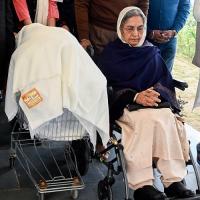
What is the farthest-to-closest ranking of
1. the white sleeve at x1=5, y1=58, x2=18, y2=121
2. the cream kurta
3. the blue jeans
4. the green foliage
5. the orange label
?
1. the green foliage
2. the blue jeans
3. the cream kurta
4. the white sleeve at x1=5, y1=58, x2=18, y2=121
5. the orange label

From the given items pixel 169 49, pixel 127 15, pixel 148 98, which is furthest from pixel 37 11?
pixel 169 49

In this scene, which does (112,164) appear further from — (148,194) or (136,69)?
(136,69)

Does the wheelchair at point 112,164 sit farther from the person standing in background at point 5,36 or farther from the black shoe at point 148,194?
the person standing in background at point 5,36

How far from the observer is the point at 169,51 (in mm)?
3160

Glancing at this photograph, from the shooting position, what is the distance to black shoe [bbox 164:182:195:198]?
2.25 meters

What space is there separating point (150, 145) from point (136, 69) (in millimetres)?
551

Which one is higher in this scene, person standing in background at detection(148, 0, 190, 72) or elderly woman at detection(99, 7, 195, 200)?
person standing in background at detection(148, 0, 190, 72)

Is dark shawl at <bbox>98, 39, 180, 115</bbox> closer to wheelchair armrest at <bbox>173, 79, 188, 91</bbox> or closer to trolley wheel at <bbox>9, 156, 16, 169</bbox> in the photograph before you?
wheelchair armrest at <bbox>173, 79, 188, 91</bbox>

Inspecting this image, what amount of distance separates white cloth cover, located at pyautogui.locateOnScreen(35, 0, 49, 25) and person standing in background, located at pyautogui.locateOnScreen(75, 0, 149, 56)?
0.78 ft

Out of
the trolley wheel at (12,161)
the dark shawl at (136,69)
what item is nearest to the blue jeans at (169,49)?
the dark shawl at (136,69)

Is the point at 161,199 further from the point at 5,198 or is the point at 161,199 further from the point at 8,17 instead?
the point at 8,17

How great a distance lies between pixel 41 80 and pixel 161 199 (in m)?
0.89

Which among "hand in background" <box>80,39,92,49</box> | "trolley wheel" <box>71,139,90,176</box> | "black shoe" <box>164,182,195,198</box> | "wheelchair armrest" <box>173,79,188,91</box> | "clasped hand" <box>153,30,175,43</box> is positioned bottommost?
"trolley wheel" <box>71,139,90,176</box>

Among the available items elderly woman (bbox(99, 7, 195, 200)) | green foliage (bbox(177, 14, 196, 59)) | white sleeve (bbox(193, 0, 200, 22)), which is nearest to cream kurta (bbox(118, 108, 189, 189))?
elderly woman (bbox(99, 7, 195, 200))
